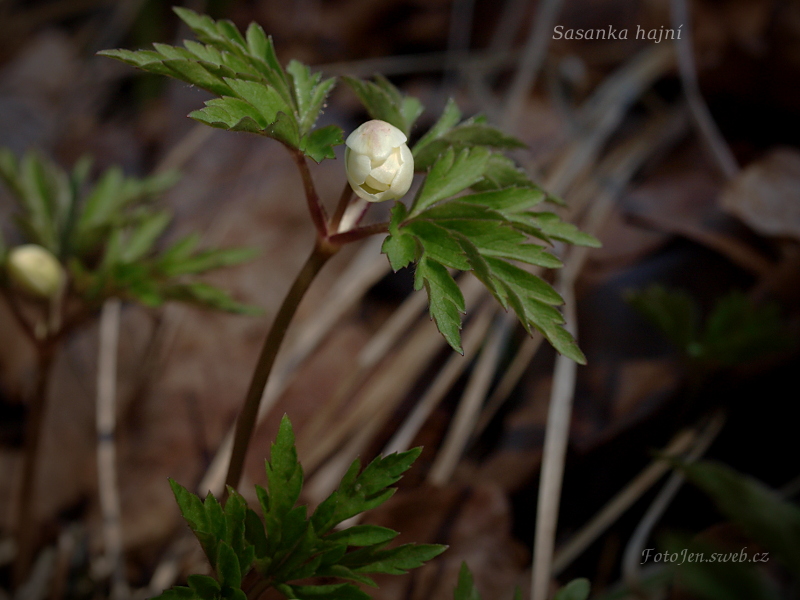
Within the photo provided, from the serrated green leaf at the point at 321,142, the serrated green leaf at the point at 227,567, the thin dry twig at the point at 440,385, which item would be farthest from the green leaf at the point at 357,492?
the thin dry twig at the point at 440,385

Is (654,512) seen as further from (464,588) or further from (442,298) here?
(442,298)

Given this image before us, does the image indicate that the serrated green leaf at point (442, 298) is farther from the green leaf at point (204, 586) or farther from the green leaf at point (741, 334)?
the green leaf at point (741, 334)

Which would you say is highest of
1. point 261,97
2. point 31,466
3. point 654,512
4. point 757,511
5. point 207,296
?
point 261,97

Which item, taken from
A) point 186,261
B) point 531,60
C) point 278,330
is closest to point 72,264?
point 186,261

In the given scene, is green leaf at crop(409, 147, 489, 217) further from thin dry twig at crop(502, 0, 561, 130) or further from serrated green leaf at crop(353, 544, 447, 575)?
thin dry twig at crop(502, 0, 561, 130)

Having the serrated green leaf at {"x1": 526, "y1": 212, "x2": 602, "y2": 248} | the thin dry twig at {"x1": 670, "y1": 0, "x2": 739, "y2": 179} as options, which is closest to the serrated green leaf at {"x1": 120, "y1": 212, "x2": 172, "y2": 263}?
the serrated green leaf at {"x1": 526, "y1": 212, "x2": 602, "y2": 248}

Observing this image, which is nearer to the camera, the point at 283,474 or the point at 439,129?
the point at 283,474

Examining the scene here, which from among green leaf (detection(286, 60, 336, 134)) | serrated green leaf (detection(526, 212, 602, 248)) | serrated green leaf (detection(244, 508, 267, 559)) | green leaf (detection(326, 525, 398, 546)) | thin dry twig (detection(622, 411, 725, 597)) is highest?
green leaf (detection(286, 60, 336, 134))
